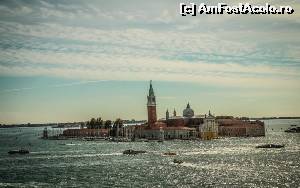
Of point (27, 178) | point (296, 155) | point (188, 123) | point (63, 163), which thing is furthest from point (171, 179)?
point (188, 123)

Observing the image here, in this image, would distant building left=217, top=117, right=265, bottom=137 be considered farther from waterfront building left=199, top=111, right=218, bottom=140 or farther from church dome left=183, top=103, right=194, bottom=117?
waterfront building left=199, top=111, right=218, bottom=140

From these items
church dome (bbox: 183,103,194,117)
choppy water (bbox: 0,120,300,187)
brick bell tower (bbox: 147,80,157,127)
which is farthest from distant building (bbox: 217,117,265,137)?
choppy water (bbox: 0,120,300,187)

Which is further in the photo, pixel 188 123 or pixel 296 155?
pixel 188 123

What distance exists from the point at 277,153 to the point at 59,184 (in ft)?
133

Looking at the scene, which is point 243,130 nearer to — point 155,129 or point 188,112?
point 188,112

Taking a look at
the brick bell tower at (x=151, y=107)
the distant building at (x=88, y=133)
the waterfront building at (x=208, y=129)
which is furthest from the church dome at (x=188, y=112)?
the brick bell tower at (x=151, y=107)

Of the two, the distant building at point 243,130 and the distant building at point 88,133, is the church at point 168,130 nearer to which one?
the distant building at point 243,130

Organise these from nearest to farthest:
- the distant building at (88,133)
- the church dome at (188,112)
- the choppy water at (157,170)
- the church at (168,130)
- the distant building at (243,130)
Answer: the choppy water at (157,170) → the church at (168,130) → the distant building at (243,130) → the distant building at (88,133) → the church dome at (188,112)

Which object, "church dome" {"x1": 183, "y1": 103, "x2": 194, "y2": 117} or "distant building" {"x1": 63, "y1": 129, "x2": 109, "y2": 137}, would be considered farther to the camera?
"church dome" {"x1": 183, "y1": 103, "x2": 194, "y2": 117}

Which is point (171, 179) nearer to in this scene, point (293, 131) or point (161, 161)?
point (161, 161)

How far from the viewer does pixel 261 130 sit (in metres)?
145

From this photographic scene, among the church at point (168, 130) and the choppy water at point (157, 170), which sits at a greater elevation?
the church at point (168, 130)

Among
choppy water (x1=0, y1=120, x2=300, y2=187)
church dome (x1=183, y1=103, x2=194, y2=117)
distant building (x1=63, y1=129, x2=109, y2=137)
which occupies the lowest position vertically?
choppy water (x1=0, y1=120, x2=300, y2=187)

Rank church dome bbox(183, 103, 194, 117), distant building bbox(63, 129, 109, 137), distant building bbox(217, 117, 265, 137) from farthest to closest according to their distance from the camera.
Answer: church dome bbox(183, 103, 194, 117) < distant building bbox(63, 129, 109, 137) < distant building bbox(217, 117, 265, 137)
